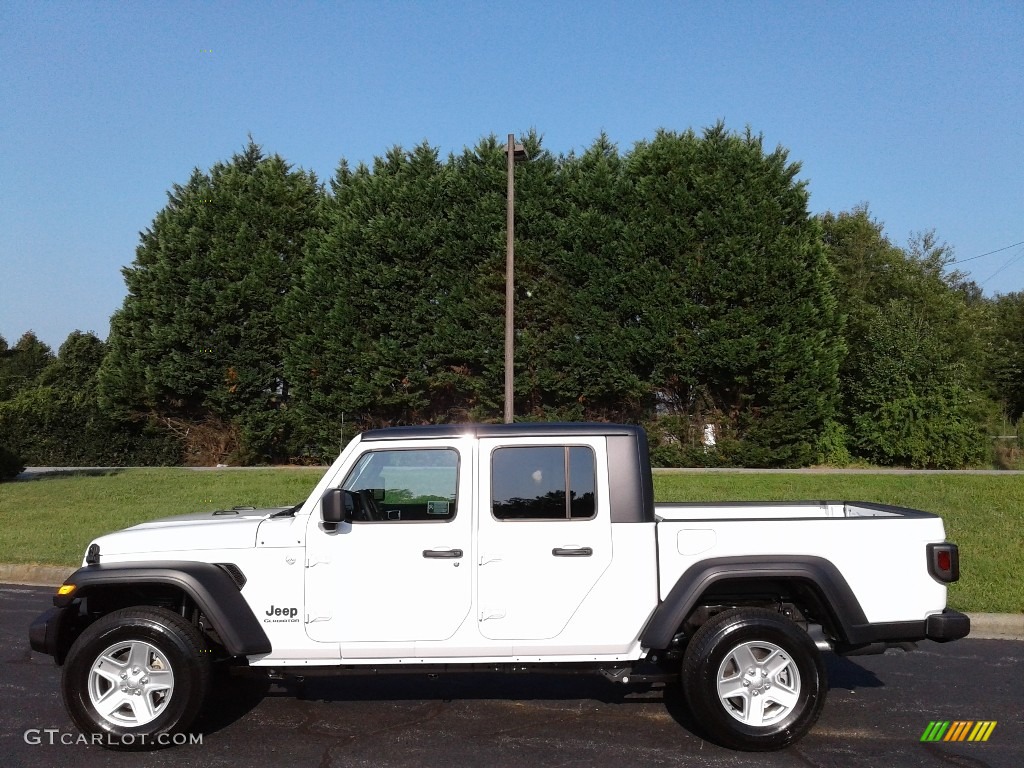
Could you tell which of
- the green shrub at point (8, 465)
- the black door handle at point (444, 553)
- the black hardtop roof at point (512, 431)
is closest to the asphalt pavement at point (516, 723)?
the black door handle at point (444, 553)

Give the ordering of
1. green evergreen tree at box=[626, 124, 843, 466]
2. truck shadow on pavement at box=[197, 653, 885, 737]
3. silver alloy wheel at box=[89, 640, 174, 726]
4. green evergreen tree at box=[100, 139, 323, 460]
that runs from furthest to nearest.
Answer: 1. green evergreen tree at box=[100, 139, 323, 460]
2. green evergreen tree at box=[626, 124, 843, 466]
3. truck shadow on pavement at box=[197, 653, 885, 737]
4. silver alloy wheel at box=[89, 640, 174, 726]

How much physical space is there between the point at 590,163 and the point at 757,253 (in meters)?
4.69

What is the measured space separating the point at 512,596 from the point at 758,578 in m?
1.35

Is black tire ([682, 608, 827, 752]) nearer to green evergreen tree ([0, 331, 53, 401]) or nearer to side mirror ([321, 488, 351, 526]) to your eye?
side mirror ([321, 488, 351, 526])

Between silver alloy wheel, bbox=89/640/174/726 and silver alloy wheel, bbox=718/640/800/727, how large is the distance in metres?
3.04

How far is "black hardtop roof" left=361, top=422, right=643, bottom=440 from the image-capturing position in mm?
5172

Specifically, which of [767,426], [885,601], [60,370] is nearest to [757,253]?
[767,426]

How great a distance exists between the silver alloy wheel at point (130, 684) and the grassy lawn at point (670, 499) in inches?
252

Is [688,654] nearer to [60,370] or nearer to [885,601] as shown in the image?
[885,601]

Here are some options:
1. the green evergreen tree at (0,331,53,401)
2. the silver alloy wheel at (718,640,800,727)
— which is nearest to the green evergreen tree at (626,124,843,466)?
the silver alloy wheel at (718,640,800,727)

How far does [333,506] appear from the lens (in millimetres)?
4805

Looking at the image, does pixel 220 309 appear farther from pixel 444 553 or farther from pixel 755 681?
pixel 755 681

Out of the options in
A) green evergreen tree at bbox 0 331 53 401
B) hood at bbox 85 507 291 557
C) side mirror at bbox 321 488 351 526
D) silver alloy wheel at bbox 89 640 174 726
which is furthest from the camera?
green evergreen tree at bbox 0 331 53 401

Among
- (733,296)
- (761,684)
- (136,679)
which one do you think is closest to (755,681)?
(761,684)
